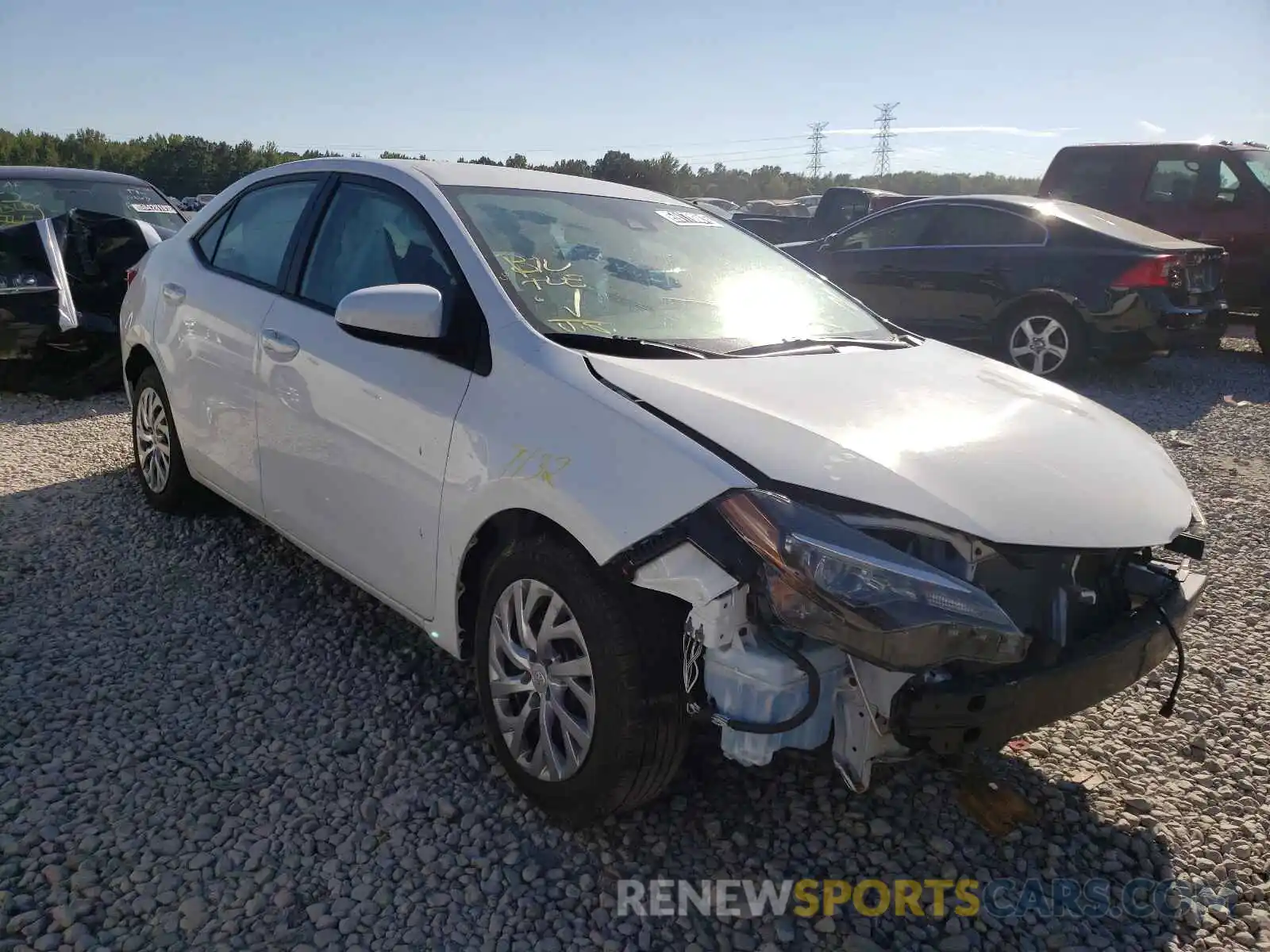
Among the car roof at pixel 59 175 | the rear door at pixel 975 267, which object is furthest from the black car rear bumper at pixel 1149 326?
the car roof at pixel 59 175

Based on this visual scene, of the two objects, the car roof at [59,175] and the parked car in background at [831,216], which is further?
the parked car in background at [831,216]

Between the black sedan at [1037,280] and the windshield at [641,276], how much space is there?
5.01 metres

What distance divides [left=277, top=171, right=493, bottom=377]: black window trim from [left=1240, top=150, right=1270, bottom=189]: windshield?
9.25 m

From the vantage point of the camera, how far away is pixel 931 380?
2.91 m

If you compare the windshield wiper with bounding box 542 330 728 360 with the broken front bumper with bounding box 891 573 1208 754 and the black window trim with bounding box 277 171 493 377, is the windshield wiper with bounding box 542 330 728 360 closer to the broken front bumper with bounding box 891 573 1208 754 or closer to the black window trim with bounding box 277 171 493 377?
the black window trim with bounding box 277 171 493 377

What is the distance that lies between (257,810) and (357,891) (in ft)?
1.49

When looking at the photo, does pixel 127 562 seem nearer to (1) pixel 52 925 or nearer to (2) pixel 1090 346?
(1) pixel 52 925

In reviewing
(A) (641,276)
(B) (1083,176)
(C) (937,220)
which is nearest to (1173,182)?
(B) (1083,176)

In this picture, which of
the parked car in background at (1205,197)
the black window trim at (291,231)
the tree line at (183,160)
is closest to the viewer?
the black window trim at (291,231)

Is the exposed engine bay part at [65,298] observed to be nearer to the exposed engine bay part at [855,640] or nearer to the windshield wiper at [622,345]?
the windshield wiper at [622,345]

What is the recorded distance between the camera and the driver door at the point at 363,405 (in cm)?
278

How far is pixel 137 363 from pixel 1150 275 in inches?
287

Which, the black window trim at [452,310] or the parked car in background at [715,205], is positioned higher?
the parked car in background at [715,205]

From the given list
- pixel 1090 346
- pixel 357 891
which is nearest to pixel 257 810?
pixel 357 891
